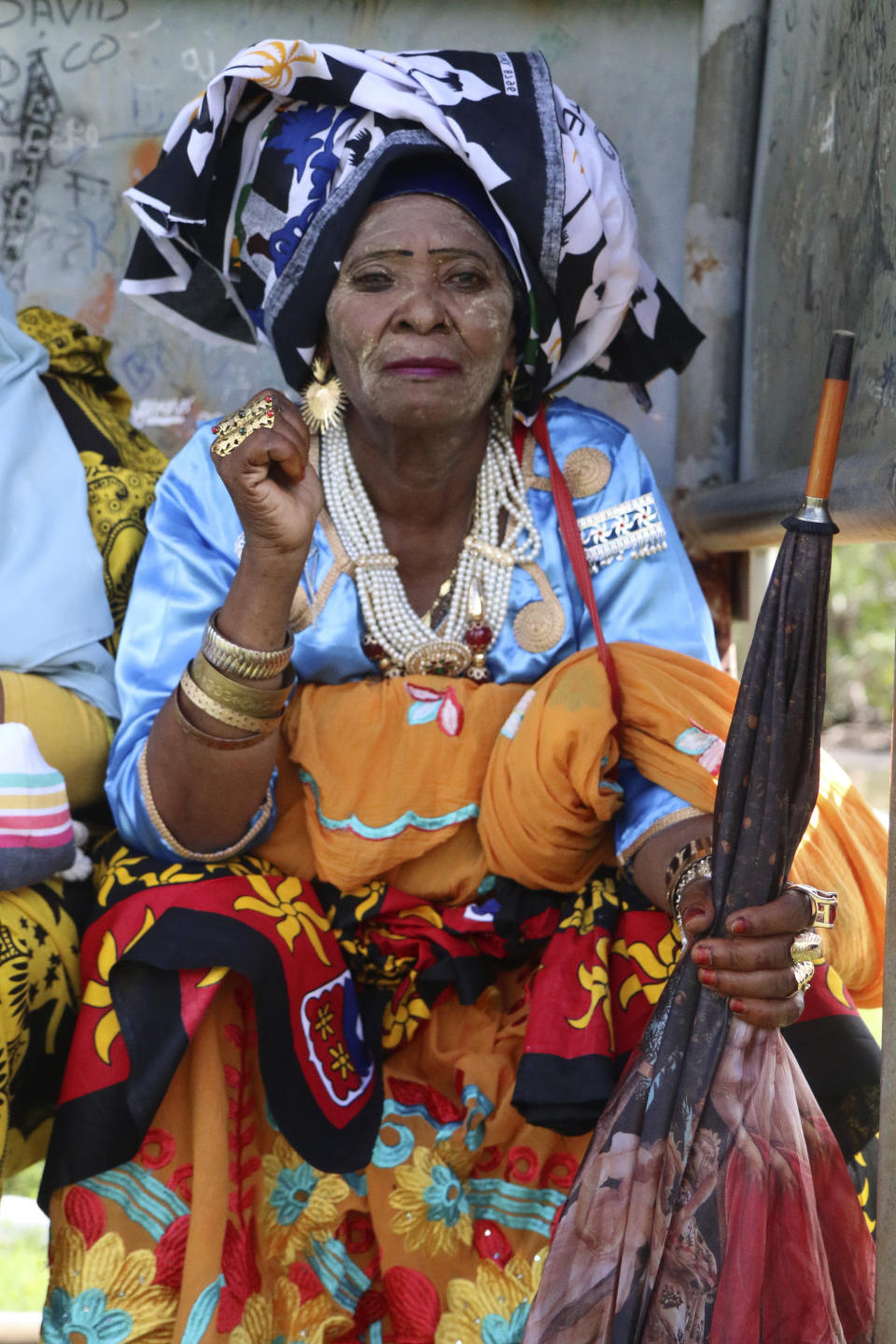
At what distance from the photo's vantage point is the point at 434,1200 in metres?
1.88

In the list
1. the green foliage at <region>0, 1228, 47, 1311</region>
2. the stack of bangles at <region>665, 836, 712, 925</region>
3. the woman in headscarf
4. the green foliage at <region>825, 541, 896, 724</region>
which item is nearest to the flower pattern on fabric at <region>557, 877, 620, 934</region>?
the woman in headscarf

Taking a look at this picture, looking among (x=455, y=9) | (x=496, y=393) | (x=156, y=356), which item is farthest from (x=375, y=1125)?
(x=455, y=9)

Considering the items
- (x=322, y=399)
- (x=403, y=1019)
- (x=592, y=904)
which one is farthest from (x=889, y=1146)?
(x=322, y=399)

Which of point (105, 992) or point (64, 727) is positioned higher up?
point (64, 727)

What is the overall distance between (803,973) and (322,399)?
1.22 metres

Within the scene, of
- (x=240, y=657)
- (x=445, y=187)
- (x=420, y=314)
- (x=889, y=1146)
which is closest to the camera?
(x=889, y=1146)

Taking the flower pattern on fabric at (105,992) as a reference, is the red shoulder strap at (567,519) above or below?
above

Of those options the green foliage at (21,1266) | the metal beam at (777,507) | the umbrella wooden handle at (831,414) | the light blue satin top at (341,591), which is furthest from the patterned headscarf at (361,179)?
the green foliage at (21,1266)

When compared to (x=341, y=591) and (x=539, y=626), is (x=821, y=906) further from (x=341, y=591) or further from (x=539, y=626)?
(x=341, y=591)

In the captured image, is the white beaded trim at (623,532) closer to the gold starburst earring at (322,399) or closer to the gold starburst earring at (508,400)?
the gold starburst earring at (508,400)

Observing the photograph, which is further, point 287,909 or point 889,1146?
point 287,909

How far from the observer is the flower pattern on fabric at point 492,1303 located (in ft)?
5.90

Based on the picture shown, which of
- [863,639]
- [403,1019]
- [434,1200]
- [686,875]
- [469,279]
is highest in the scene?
[469,279]

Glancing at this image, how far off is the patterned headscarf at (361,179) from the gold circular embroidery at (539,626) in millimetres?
386
